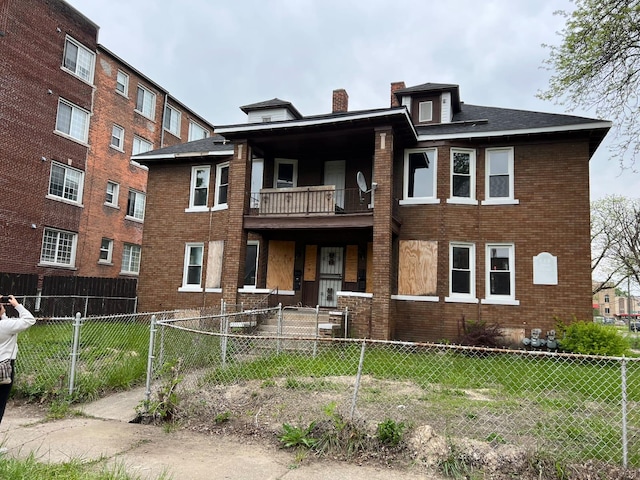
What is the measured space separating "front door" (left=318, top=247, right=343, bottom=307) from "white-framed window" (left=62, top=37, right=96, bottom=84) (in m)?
16.1

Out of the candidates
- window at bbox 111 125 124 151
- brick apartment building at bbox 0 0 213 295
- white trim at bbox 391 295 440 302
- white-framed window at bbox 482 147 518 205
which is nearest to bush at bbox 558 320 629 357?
white trim at bbox 391 295 440 302

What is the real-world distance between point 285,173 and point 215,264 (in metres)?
4.26

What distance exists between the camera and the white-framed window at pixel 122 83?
2589 centimetres

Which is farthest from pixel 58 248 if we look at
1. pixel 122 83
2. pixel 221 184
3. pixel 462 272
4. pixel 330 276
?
pixel 462 272

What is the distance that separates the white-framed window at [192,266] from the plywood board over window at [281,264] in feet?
9.33

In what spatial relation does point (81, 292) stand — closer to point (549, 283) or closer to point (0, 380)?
point (0, 380)

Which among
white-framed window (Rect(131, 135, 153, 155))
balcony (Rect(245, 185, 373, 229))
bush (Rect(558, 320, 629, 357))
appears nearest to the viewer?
bush (Rect(558, 320, 629, 357))

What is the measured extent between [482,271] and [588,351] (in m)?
3.63

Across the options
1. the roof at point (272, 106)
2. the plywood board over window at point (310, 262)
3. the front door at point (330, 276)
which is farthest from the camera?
the roof at point (272, 106)

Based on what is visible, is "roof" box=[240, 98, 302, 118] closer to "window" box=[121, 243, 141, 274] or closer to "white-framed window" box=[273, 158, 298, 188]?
"white-framed window" box=[273, 158, 298, 188]

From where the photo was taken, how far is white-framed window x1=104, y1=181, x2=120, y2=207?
25.1 metres

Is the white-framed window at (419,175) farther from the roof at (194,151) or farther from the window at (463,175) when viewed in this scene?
the roof at (194,151)

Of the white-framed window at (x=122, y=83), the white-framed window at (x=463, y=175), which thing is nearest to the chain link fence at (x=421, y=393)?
the white-framed window at (x=463, y=175)

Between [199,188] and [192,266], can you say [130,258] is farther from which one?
[199,188]
